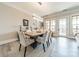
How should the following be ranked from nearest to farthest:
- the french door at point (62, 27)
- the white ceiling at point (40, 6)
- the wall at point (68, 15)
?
the white ceiling at point (40, 6), the wall at point (68, 15), the french door at point (62, 27)

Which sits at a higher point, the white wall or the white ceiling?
the white ceiling

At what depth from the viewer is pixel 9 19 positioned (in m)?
5.42

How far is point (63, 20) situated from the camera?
9445 mm

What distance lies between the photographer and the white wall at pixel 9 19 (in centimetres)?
486

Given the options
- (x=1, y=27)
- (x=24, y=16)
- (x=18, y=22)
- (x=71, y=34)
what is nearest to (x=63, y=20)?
(x=71, y=34)

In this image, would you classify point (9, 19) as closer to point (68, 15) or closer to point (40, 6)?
Result: point (40, 6)

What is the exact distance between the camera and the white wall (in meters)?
4.86

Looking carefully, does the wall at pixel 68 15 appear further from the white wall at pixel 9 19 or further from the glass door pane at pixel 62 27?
the white wall at pixel 9 19

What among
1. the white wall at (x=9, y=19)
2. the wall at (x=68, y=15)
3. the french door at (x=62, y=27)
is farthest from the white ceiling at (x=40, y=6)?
the french door at (x=62, y=27)

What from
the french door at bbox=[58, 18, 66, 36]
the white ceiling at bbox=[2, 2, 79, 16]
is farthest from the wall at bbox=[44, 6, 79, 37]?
the white ceiling at bbox=[2, 2, 79, 16]

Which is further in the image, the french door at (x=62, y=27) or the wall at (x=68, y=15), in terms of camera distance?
the french door at (x=62, y=27)

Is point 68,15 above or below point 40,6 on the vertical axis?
below

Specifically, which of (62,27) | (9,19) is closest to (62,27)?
(62,27)

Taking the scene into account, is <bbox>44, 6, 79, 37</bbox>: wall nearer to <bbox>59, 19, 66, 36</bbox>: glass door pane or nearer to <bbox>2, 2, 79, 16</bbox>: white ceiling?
<bbox>59, 19, 66, 36</bbox>: glass door pane
